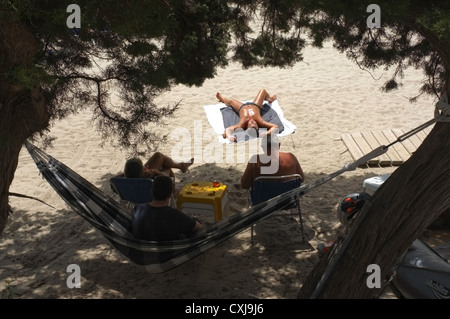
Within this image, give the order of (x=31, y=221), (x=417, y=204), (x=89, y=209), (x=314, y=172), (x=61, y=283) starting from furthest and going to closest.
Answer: (x=314, y=172) < (x=31, y=221) < (x=61, y=283) < (x=89, y=209) < (x=417, y=204)

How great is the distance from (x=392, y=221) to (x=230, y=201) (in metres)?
2.77

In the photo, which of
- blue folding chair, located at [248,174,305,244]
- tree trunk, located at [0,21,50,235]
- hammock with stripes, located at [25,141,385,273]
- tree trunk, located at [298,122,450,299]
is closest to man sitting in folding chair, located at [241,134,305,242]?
blue folding chair, located at [248,174,305,244]

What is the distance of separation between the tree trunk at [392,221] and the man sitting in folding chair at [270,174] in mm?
1345

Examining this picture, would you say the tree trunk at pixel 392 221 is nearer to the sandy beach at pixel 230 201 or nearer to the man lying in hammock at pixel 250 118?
the sandy beach at pixel 230 201

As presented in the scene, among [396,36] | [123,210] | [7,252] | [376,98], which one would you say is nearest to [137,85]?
[123,210]

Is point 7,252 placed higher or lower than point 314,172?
lower

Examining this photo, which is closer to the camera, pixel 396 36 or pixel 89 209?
pixel 89 209

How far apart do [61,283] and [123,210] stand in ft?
2.69

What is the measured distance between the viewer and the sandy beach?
161 inches

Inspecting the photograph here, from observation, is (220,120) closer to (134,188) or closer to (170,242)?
(134,188)

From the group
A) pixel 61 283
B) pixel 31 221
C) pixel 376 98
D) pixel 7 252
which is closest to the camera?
pixel 61 283

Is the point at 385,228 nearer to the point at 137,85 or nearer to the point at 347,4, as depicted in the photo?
the point at 347,4

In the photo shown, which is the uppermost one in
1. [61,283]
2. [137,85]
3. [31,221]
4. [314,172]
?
[137,85]
